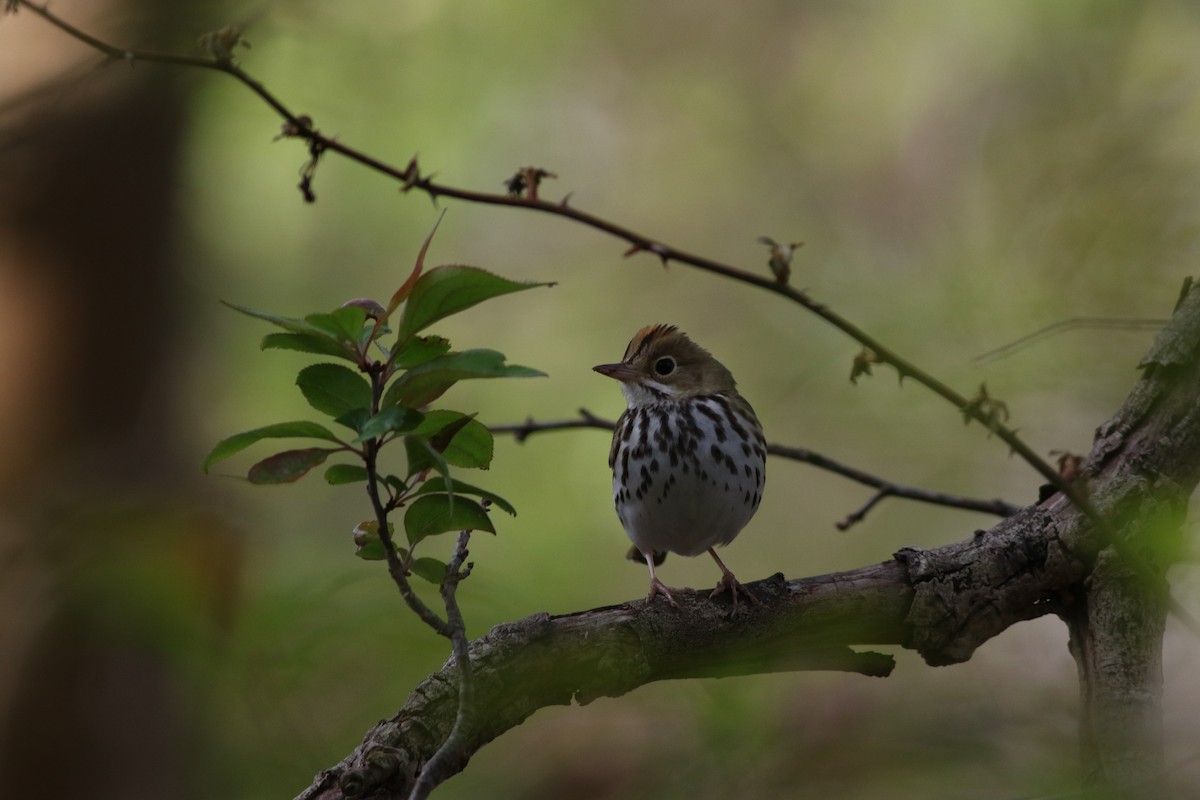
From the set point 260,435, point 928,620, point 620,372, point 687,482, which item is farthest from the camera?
point 620,372

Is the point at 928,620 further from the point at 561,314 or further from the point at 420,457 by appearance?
the point at 561,314

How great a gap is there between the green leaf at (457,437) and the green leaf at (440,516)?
0.06m

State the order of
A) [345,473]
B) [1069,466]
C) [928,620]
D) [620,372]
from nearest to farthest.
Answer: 1. [345,473]
2. [1069,466]
3. [928,620]
4. [620,372]

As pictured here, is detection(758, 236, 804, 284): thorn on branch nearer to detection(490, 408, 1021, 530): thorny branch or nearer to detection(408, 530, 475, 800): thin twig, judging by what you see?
detection(408, 530, 475, 800): thin twig

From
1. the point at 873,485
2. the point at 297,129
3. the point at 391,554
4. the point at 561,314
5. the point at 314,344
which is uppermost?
the point at 561,314

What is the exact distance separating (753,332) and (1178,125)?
2.28 m

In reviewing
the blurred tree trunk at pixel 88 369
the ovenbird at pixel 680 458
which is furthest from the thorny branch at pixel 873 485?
the blurred tree trunk at pixel 88 369

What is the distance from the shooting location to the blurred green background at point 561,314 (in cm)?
166

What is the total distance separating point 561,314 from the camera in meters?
5.82

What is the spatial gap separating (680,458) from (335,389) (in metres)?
1.62

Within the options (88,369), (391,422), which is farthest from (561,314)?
(391,422)

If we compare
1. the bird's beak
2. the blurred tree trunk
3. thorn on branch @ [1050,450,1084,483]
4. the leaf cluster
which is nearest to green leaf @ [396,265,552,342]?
the leaf cluster

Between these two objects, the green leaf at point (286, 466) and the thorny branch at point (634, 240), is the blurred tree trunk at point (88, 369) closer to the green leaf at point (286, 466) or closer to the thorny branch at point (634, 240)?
the thorny branch at point (634, 240)

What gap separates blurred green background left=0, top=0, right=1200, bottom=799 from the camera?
1.66 m
